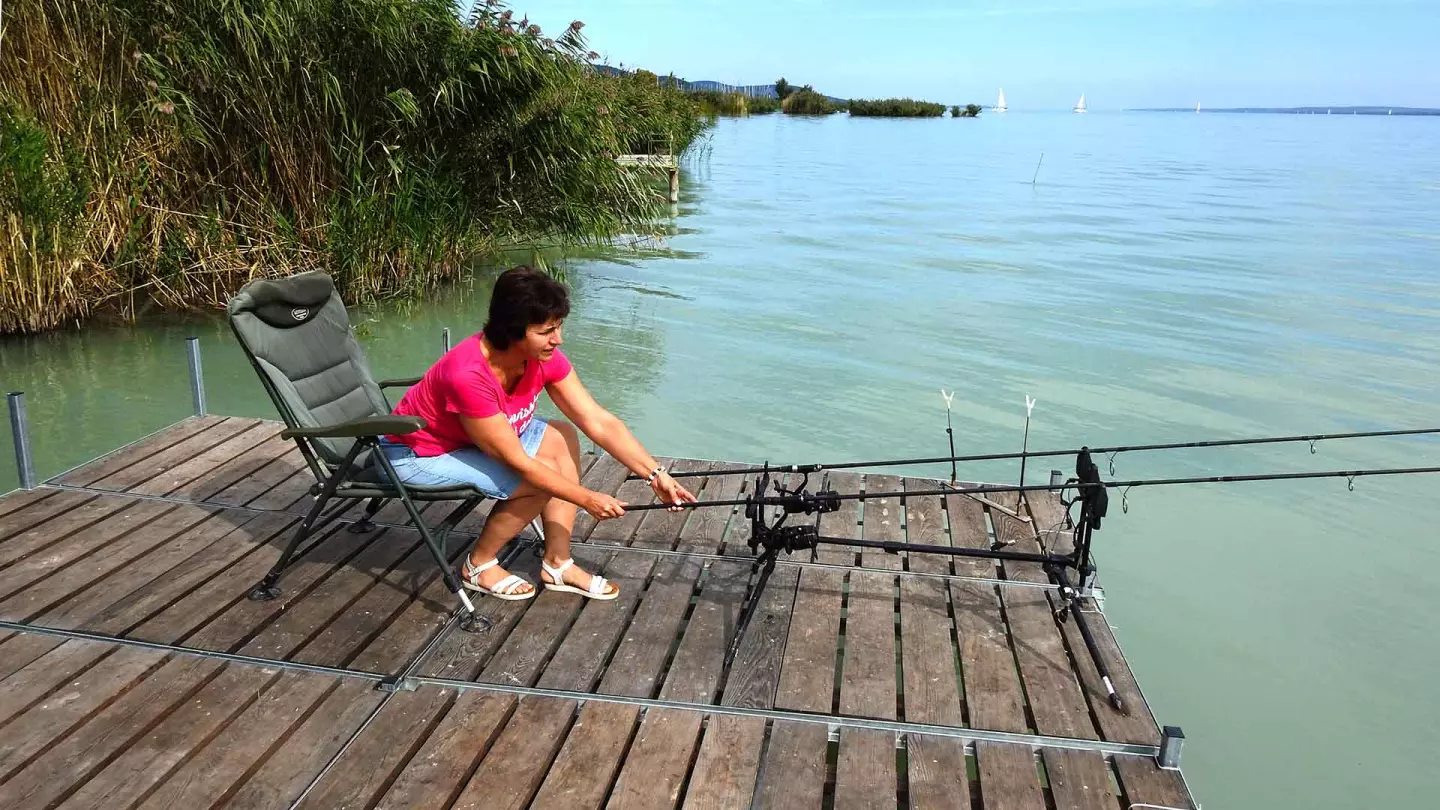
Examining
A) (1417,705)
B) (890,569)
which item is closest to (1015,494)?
(890,569)

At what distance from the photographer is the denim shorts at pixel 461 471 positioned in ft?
9.52

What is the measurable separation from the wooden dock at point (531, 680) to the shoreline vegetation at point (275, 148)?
3854 millimetres

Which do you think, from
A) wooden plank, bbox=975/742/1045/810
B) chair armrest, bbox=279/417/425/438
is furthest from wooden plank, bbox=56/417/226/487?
wooden plank, bbox=975/742/1045/810

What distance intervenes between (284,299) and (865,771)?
2.35 m

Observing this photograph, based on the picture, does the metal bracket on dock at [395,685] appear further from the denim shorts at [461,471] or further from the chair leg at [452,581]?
the denim shorts at [461,471]

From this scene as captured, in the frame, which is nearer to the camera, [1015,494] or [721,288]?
[1015,494]

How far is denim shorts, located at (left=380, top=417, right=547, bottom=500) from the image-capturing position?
2.90 metres

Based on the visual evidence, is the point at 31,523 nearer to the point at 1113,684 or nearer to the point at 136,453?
the point at 136,453

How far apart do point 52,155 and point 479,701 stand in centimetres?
580

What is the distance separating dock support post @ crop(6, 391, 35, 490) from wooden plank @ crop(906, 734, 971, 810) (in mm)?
3289

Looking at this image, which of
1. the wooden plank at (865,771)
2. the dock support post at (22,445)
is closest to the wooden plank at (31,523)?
the dock support post at (22,445)

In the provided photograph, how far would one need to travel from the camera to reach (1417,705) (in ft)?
12.3

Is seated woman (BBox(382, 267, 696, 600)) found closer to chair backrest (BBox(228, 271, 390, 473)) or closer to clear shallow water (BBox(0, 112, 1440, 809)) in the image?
chair backrest (BBox(228, 271, 390, 473))

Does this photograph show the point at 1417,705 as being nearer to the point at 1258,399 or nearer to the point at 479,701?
the point at 479,701
